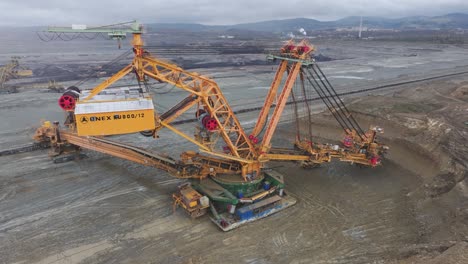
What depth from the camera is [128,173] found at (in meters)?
19.0

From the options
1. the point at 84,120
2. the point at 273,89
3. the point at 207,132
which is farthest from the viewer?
the point at 273,89

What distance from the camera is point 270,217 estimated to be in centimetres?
1467

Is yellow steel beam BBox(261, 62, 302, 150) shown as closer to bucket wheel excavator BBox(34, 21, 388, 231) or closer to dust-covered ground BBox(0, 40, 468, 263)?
bucket wheel excavator BBox(34, 21, 388, 231)

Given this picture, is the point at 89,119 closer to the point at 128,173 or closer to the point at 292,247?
the point at 128,173

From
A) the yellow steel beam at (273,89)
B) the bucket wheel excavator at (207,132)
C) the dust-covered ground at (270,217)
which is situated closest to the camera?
the dust-covered ground at (270,217)

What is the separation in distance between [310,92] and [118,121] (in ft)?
94.4

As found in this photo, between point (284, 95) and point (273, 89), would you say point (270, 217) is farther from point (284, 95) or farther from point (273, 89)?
point (273, 89)

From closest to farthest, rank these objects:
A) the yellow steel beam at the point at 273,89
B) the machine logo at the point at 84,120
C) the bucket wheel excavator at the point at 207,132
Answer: the machine logo at the point at 84,120 < the bucket wheel excavator at the point at 207,132 < the yellow steel beam at the point at 273,89

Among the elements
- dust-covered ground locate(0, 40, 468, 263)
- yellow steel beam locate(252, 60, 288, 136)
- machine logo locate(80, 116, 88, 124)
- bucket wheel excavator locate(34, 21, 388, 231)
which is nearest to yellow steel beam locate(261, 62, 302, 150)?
bucket wheel excavator locate(34, 21, 388, 231)

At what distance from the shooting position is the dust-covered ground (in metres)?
12.3

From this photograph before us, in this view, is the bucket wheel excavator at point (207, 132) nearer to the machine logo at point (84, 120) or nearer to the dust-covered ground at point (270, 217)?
the machine logo at point (84, 120)

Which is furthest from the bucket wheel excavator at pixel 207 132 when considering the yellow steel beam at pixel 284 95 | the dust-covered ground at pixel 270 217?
the dust-covered ground at pixel 270 217

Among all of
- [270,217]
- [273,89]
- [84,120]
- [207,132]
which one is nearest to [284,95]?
[273,89]

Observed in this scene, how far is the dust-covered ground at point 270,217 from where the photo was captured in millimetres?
12344
